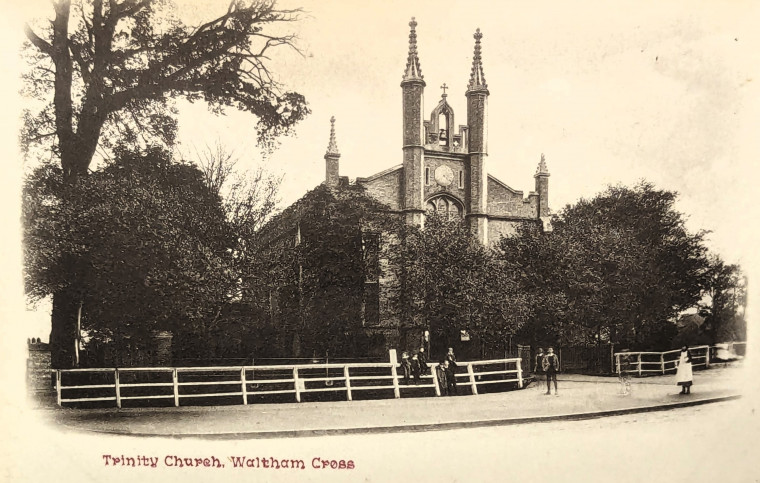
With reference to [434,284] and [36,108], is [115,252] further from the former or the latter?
[434,284]

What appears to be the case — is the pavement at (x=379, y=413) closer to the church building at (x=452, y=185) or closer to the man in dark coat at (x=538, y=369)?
the man in dark coat at (x=538, y=369)

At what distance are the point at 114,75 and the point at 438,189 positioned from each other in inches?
714

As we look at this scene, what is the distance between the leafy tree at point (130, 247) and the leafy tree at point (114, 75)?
173mm

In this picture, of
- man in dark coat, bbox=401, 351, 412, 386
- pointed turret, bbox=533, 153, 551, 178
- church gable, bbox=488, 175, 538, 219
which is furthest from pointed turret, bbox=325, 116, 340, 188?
church gable, bbox=488, 175, 538, 219

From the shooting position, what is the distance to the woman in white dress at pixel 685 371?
366 inches

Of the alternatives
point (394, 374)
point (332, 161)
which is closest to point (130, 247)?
point (332, 161)

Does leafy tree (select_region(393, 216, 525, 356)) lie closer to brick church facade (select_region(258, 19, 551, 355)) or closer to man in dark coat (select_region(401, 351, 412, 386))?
brick church facade (select_region(258, 19, 551, 355))

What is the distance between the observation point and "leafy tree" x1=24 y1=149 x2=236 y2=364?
759 cm

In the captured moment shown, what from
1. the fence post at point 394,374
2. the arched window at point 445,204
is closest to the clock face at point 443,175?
the arched window at point 445,204

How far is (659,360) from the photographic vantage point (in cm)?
1325

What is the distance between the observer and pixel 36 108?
783 centimetres

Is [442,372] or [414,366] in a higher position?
[414,366]

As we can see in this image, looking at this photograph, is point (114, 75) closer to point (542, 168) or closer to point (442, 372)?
point (542, 168)

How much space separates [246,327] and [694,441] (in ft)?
18.8
